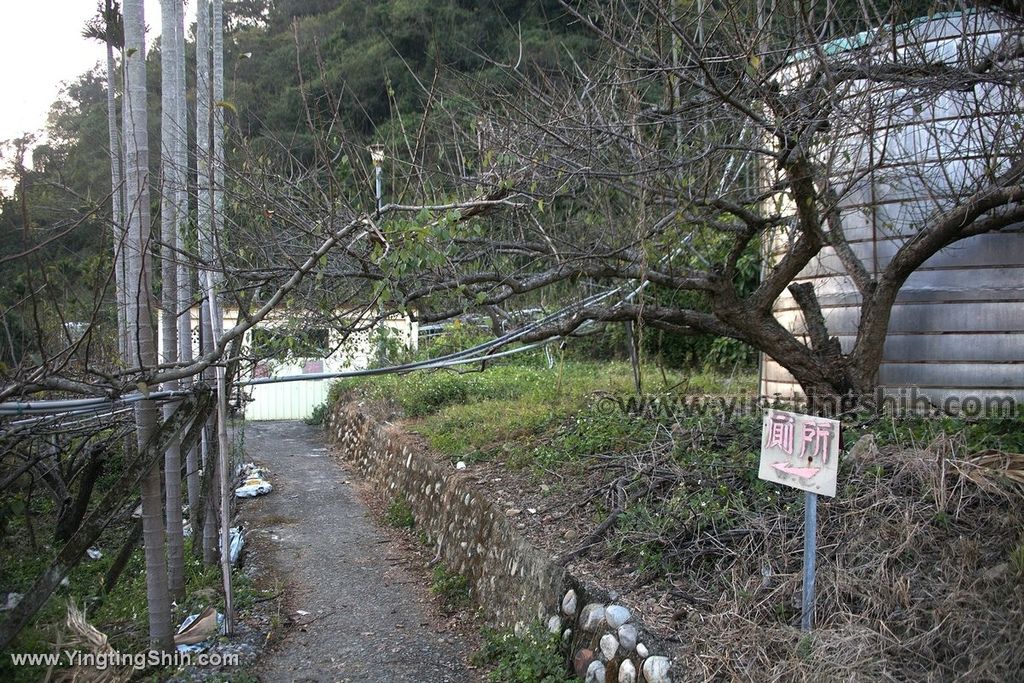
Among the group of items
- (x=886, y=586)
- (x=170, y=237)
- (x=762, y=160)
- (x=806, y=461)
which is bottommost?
(x=886, y=586)

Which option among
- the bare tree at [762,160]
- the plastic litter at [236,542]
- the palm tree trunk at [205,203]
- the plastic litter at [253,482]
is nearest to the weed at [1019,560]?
the bare tree at [762,160]

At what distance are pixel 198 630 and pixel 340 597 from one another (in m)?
1.69

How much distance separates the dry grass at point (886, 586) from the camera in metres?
3.93

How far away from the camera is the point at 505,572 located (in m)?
6.70

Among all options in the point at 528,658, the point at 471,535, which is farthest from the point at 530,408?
the point at 528,658

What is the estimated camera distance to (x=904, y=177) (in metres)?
6.79

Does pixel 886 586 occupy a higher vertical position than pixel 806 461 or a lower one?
lower

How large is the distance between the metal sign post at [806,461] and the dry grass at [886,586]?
9.3 inches

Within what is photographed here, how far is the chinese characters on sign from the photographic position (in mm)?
4016

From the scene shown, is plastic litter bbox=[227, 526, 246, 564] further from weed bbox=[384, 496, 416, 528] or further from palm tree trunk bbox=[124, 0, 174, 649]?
palm tree trunk bbox=[124, 0, 174, 649]

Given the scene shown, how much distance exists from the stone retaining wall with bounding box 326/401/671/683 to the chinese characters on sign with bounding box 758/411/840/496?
3.77 ft

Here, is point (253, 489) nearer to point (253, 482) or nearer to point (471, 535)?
point (253, 482)

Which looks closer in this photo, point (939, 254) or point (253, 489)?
point (939, 254)

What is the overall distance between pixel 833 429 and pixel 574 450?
3.70 metres
